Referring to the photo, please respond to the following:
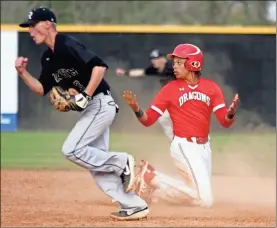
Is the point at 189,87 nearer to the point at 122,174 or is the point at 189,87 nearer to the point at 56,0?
the point at 122,174

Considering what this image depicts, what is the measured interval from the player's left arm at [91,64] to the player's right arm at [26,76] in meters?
0.37

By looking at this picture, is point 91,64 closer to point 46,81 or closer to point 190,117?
point 46,81

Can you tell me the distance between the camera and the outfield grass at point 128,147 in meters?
11.6

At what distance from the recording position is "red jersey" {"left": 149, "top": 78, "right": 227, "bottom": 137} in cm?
696

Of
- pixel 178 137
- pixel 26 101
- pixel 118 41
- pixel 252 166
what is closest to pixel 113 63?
pixel 118 41

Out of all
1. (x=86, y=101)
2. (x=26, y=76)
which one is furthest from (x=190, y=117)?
(x=26, y=76)

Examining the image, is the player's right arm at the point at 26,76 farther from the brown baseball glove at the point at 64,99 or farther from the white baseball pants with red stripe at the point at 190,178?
the white baseball pants with red stripe at the point at 190,178

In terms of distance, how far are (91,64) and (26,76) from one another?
0.50 meters

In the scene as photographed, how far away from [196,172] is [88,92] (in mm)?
1431

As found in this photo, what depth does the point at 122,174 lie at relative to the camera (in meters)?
6.40

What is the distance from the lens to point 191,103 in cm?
698

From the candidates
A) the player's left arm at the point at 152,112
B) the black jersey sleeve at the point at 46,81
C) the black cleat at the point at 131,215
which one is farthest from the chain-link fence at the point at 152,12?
the black cleat at the point at 131,215

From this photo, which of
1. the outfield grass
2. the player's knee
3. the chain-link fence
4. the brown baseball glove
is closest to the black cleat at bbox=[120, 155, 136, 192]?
the player's knee

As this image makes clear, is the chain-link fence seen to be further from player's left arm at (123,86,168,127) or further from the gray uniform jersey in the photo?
the gray uniform jersey
